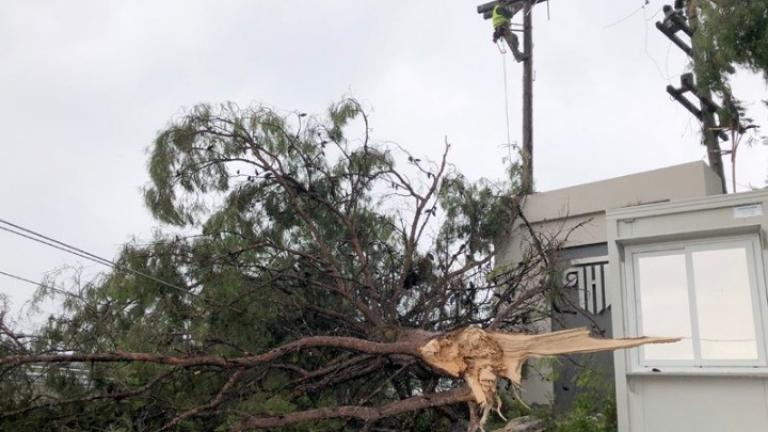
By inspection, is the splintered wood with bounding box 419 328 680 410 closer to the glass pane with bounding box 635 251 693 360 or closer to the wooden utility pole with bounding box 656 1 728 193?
the glass pane with bounding box 635 251 693 360

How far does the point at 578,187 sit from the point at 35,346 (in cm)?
799

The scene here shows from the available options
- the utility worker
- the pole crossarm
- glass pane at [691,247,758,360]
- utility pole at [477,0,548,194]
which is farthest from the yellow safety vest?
glass pane at [691,247,758,360]

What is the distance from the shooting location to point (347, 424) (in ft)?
23.2

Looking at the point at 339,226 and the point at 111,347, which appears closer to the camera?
the point at 111,347

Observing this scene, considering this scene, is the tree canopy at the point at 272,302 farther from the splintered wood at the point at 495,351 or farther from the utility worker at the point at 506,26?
the utility worker at the point at 506,26

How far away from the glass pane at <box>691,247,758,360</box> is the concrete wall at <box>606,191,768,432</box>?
135mm

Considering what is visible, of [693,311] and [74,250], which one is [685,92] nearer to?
[693,311]

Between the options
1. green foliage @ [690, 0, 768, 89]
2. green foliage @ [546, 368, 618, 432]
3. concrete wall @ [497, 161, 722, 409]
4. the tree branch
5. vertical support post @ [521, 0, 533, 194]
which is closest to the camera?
the tree branch

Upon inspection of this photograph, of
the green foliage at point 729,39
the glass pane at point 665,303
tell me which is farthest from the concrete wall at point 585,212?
the glass pane at point 665,303

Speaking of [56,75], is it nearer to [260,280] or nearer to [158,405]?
[260,280]

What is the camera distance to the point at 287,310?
27.8ft

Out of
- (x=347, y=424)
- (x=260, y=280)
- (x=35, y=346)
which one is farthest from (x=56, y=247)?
(x=347, y=424)

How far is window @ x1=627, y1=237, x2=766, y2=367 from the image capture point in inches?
258

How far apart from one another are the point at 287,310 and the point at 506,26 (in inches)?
344
